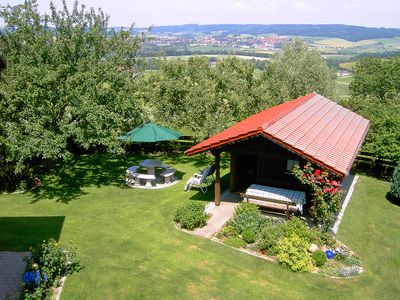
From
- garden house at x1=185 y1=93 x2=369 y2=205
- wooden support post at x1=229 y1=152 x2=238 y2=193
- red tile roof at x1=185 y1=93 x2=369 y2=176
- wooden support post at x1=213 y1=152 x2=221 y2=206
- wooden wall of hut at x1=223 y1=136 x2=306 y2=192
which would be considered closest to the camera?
red tile roof at x1=185 y1=93 x2=369 y2=176

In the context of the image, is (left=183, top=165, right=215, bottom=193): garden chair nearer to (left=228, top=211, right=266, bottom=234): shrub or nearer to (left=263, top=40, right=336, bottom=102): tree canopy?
(left=228, top=211, right=266, bottom=234): shrub

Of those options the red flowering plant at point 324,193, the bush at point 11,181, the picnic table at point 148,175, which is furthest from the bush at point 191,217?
the bush at point 11,181

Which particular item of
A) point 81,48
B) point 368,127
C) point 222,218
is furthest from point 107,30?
point 368,127

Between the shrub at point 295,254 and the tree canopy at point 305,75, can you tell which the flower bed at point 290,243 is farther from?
the tree canopy at point 305,75

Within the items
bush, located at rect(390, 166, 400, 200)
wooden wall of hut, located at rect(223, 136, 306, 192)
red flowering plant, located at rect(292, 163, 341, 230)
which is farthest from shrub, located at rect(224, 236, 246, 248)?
bush, located at rect(390, 166, 400, 200)

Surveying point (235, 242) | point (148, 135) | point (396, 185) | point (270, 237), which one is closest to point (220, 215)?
point (235, 242)

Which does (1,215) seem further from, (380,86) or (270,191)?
(380,86)
